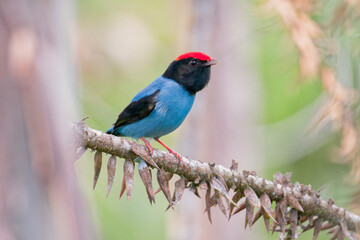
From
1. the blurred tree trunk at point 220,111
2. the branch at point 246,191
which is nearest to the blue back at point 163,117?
the branch at point 246,191

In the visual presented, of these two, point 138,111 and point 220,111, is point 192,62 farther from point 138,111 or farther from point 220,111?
point 220,111

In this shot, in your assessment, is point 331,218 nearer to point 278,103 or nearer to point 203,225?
point 203,225

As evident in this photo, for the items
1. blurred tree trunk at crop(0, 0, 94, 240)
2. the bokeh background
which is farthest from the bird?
blurred tree trunk at crop(0, 0, 94, 240)

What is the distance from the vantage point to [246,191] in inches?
104

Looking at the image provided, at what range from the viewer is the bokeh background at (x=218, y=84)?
3383mm

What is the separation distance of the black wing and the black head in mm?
321

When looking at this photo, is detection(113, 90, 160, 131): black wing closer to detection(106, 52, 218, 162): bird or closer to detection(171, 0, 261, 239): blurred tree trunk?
detection(106, 52, 218, 162): bird

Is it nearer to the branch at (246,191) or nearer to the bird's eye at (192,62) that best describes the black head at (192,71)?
the bird's eye at (192,62)

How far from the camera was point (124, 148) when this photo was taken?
2535mm

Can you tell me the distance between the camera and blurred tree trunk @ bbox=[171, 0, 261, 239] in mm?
7285

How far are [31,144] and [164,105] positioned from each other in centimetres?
169

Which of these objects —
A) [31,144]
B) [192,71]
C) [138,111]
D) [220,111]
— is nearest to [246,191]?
[31,144]

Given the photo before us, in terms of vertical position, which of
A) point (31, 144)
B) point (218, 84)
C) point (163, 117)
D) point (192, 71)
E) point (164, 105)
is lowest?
point (31, 144)

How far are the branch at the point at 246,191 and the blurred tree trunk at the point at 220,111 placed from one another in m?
4.19
